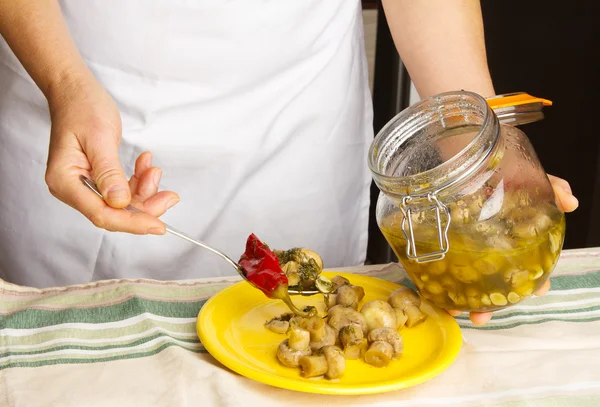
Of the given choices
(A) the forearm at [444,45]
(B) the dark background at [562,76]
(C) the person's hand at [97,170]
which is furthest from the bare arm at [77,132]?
(B) the dark background at [562,76]

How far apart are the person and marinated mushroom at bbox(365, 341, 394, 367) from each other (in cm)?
54

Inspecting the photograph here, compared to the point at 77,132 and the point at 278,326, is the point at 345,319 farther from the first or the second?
the point at 77,132

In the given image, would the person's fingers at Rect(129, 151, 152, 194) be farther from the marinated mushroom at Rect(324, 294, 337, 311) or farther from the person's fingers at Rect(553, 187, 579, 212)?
the person's fingers at Rect(553, 187, 579, 212)

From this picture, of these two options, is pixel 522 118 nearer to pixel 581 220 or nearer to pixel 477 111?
pixel 477 111

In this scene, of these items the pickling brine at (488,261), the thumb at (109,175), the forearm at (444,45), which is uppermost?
the forearm at (444,45)

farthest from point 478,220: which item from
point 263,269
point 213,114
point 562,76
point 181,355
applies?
point 562,76

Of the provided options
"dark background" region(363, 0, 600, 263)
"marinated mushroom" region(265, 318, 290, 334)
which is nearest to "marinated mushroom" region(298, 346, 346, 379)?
"marinated mushroom" region(265, 318, 290, 334)

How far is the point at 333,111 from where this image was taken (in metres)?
1.45

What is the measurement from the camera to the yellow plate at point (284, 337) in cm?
82

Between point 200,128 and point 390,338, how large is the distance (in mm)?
590

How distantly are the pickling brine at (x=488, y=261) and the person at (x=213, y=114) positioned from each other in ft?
1.42

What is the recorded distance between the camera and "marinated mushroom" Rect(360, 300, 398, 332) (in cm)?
92

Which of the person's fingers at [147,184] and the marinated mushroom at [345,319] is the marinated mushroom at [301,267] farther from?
the person's fingers at [147,184]

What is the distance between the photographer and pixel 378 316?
3.02 feet
